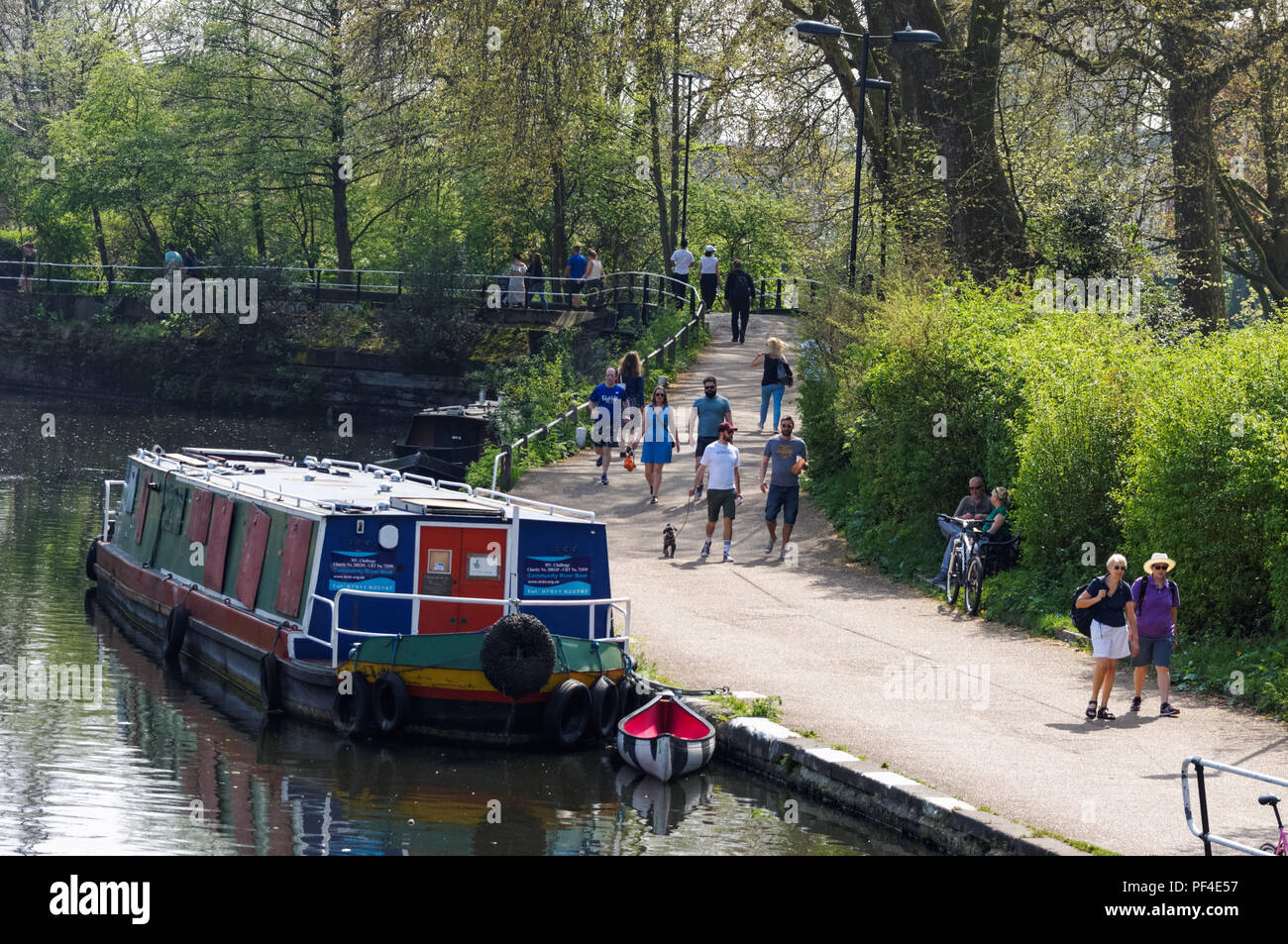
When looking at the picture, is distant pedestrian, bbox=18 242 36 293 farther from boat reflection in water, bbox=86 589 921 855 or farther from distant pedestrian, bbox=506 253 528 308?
boat reflection in water, bbox=86 589 921 855

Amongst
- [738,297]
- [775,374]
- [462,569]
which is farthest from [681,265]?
[462,569]

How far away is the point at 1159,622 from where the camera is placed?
1310 centimetres

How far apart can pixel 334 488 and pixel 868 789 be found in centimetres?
863

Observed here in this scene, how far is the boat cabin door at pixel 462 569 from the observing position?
1567 centimetres

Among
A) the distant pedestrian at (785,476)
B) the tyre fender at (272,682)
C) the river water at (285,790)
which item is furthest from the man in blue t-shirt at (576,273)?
the tyre fender at (272,682)

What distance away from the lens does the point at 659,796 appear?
1291cm

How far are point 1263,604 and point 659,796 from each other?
584cm

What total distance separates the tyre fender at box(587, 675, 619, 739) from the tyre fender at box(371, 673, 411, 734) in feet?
5.43

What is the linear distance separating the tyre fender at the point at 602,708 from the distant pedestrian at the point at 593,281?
28.2m

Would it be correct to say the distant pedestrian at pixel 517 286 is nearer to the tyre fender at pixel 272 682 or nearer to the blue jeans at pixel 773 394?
the blue jeans at pixel 773 394

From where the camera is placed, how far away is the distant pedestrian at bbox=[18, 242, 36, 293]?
51.1 metres
